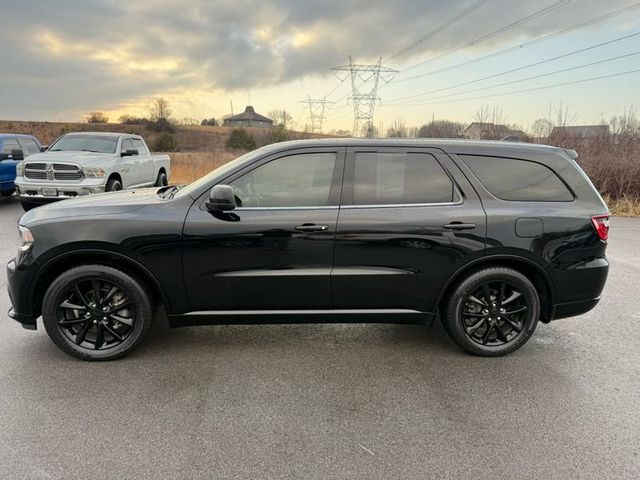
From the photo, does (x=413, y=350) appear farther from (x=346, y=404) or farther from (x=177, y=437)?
(x=177, y=437)

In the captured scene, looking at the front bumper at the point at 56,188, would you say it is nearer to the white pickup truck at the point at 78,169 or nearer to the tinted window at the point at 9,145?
the white pickup truck at the point at 78,169

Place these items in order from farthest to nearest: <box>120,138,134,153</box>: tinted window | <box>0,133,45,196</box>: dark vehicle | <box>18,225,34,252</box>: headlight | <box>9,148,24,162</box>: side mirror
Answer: <box>120,138,134,153</box>: tinted window
<box>0,133,45,196</box>: dark vehicle
<box>9,148,24,162</box>: side mirror
<box>18,225,34,252</box>: headlight

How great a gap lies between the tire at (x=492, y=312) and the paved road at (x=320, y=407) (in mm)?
155

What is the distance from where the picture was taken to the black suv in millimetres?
3545

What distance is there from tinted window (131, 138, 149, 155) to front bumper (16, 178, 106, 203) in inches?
108

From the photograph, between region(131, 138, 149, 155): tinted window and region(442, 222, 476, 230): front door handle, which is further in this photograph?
region(131, 138, 149, 155): tinted window

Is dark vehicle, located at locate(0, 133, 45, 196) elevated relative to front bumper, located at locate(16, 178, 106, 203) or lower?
elevated

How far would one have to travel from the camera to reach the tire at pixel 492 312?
3.77m

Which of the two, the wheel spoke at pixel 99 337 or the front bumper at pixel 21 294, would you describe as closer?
the front bumper at pixel 21 294

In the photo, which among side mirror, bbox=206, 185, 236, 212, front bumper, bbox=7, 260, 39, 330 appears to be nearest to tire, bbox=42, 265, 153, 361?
front bumper, bbox=7, 260, 39, 330

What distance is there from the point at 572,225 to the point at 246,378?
113 inches

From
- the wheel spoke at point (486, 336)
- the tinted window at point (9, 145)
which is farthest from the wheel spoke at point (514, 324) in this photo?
the tinted window at point (9, 145)

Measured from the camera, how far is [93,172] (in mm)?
10352

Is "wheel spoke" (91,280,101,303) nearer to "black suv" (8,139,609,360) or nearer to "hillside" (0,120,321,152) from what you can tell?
"black suv" (8,139,609,360)
